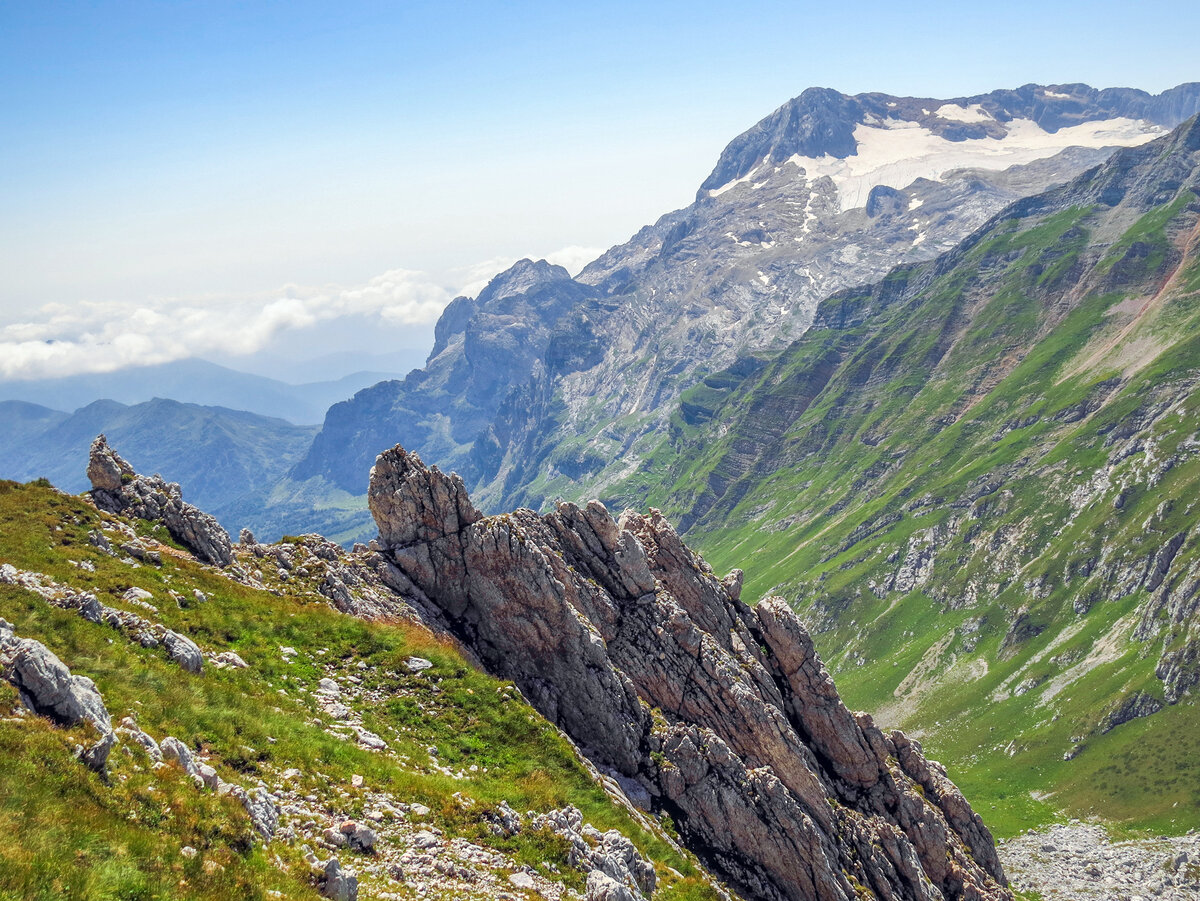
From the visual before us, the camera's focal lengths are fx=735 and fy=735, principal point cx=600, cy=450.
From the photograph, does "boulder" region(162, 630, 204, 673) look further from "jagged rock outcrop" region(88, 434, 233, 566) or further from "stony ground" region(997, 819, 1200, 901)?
"stony ground" region(997, 819, 1200, 901)

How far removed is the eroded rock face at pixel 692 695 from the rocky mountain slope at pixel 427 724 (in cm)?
22

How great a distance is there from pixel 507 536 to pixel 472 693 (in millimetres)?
17171

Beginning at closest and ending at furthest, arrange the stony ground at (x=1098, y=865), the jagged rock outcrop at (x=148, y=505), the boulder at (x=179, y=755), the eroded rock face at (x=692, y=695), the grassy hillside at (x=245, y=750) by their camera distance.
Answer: the grassy hillside at (x=245, y=750), the boulder at (x=179, y=755), the jagged rock outcrop at (x=148, y=505), the eroded rock face at (x=692, y=695), the stony ground at (x=1098, y=865)

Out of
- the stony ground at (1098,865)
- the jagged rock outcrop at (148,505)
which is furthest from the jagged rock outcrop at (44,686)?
the stony ground at (1098,865)

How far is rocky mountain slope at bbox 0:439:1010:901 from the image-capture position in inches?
854

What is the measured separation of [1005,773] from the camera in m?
194

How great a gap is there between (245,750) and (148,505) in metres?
30.6

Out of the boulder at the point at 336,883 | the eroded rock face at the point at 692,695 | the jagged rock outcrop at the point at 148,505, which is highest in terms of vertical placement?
the jagged rock outcrop at the point at 148,505

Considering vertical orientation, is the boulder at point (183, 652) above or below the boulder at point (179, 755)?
above

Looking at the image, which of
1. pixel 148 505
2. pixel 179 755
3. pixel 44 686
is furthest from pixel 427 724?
pixel 148 505

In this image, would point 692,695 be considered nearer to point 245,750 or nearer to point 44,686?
point 245,750

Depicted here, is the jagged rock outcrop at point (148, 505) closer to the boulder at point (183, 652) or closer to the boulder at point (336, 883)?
the boulder at point (183, 652)

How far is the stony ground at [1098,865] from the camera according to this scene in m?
117

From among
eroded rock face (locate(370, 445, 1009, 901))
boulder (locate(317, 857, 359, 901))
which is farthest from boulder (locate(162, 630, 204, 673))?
eroded rock face (locate(370, 445, 1009, 901))
